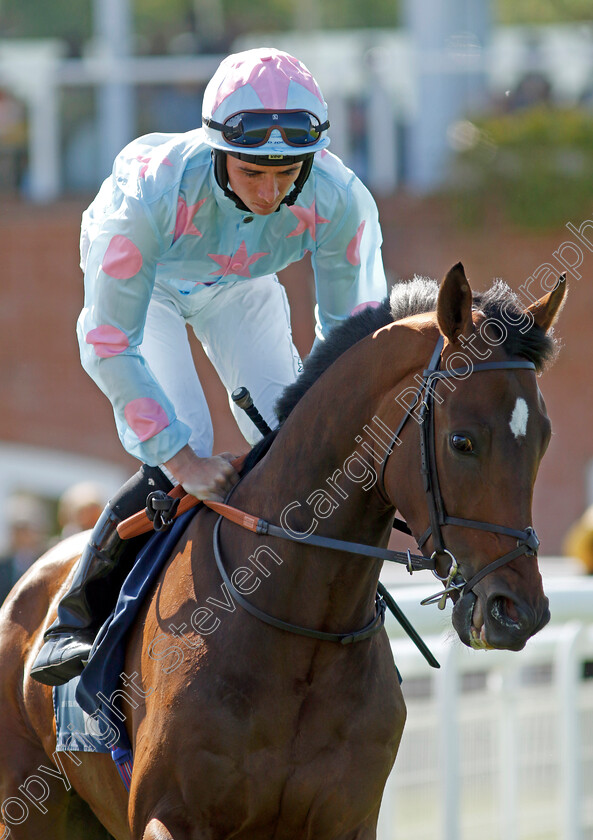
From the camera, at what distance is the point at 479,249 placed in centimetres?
1105

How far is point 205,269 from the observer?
346 centimetres

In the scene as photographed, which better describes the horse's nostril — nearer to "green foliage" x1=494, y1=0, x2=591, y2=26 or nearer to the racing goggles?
the racing goggles

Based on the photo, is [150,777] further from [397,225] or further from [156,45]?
[156,45]

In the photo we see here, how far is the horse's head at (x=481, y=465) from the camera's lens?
101 inches

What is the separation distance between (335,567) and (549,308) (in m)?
0.83

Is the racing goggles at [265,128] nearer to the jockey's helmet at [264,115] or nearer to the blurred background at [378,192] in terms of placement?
the jockey's helmet at [264,115]

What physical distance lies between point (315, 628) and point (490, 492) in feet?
2.09

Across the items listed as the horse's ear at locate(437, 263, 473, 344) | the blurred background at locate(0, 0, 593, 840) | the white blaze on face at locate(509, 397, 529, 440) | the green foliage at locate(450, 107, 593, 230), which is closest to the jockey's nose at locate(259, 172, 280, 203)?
the horse's ear at locate(437, 263, 473, 344)

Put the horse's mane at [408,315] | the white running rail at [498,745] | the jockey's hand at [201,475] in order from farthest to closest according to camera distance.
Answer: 1. the white running rail at [498,745]
2. the jockey's hand at [201,475]
3. the horse's mane at [408,315]

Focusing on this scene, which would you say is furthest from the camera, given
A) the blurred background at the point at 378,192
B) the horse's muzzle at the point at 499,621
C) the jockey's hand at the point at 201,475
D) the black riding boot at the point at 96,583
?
the blurred background at the point at 378,192

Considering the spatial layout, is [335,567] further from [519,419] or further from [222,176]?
[222,176]

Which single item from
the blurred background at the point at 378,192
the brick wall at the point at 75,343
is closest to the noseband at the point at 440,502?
the blurred background at the point at 378,192

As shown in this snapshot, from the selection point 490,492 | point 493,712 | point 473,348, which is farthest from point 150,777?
point 493,712

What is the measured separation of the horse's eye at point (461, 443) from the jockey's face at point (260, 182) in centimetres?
94
